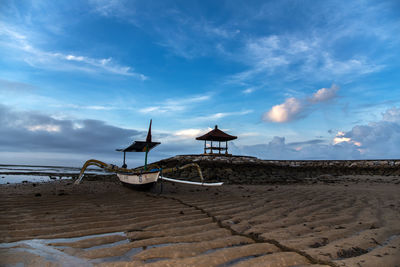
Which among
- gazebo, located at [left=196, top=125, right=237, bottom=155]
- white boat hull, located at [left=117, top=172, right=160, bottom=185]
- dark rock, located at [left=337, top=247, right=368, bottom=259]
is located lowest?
dark rock, located at [left=337, top=247, right=368, bottom=259]

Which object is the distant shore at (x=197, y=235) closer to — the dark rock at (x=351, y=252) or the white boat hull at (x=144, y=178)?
the dark rock at (x=351, y=252)

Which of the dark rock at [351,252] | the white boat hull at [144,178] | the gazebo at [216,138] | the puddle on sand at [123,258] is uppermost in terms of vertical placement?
the gazebo at [216,138]

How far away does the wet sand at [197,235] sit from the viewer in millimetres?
3141

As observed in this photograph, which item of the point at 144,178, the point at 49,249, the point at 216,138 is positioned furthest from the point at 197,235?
the point at 216,138

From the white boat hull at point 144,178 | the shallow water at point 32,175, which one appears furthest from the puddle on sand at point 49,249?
the shallow water at point 32,175

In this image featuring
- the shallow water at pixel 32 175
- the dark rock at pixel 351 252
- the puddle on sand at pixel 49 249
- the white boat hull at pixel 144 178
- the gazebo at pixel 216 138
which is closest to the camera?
the puddle on sand at pixel 49 249

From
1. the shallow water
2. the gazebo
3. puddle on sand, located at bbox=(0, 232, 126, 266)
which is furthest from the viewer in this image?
the gazebo

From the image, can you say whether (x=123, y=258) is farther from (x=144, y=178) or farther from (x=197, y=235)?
(x=144, y=178)

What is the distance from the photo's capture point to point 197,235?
159 inches

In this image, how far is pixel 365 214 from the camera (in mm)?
5887

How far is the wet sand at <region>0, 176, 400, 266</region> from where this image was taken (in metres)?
3.14

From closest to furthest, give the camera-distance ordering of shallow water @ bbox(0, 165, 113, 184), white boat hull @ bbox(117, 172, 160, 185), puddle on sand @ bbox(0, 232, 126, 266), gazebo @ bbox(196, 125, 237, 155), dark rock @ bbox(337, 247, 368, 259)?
puddle on sand @ bbox(0, 232, 126, 266)
dark rock @ bbox(337, 247, 368, 259)
white boat hull @ bbox(117, 172, 160, 185)
shallow water @ bbox(0, 165, 113, 184)
gazebo @ bbox(196, 125, 237, 155)

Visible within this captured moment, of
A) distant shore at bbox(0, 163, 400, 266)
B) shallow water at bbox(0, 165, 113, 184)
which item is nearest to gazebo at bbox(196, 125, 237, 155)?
shallow water at bbox(0, 165, 113, 184)

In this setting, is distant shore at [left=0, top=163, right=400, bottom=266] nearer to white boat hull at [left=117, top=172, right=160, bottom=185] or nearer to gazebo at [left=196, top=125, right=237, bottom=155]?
white boat hull at [left=117, top=172, right=160, bottom=185]
